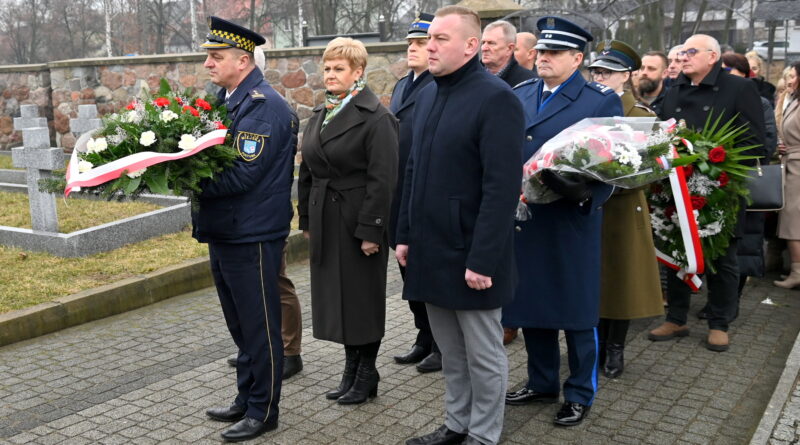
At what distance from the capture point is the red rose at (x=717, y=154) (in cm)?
582

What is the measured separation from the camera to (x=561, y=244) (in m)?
4.48

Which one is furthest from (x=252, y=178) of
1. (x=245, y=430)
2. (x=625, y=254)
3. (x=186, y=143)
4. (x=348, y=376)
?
(x=625, y=254)

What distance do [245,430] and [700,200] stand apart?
343cm

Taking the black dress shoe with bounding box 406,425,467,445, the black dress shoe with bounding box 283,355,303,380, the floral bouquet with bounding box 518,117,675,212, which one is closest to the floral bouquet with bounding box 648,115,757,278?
the floral bouquet with bounding box 518,117,675,212

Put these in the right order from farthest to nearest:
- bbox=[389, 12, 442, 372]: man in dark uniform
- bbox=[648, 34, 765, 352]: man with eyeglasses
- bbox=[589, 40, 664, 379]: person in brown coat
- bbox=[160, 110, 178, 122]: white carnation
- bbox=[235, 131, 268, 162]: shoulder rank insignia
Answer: bbox=[648, 34, 765, 352]: man with eyeglasses < bbox=[389, 12, 442, 372]: man in dark uniform < bbox=[589, 40, 664, 379]: person in brown coat < bbox=[235, 131, 268, 162]: shoulder rank insignia < bbox=[160, 110, 178, 122]: white carnation

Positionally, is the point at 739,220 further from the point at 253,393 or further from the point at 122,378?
the point at 122,378

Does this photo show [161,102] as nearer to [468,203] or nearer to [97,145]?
[97,145]

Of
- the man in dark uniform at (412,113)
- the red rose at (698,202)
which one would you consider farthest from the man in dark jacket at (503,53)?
the red rose at (698,202)

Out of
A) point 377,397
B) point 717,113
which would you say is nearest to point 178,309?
point 377,397

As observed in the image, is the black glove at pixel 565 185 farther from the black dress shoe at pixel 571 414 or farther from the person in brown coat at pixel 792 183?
the person in brown coat at pixel 792 183

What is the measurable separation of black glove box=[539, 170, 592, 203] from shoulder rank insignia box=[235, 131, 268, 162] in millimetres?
1371

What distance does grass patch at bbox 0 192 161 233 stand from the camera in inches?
361

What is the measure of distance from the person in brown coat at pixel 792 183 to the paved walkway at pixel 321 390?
3.61 ft

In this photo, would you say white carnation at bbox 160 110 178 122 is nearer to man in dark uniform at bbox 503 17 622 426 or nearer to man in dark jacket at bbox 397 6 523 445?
man in dark jacket at bbox 397 6 523 445
